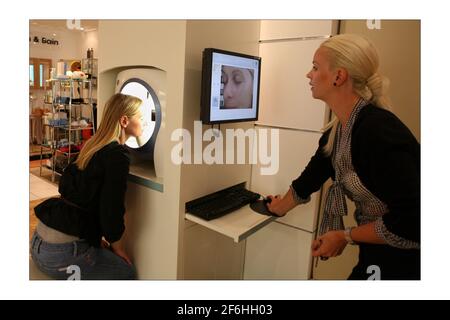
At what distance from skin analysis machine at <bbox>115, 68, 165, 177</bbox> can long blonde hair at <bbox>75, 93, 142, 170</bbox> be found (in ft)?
0.14

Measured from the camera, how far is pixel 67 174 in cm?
153

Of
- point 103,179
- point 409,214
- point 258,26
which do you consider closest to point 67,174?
point 103,179

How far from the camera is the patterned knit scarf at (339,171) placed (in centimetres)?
123

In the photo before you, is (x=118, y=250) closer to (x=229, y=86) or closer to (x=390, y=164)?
(x=229, y=86)

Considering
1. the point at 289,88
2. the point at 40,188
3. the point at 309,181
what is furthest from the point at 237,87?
the point at 40,188

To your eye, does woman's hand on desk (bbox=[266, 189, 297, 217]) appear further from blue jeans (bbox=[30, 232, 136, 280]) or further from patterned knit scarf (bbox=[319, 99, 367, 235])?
blue jeans (bbox=[30, 232, 136, 280])

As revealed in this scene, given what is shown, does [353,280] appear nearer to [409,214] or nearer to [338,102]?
[409,214]

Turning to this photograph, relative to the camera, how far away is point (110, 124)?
155 cm

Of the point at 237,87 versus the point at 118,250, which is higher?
the point at 237,87

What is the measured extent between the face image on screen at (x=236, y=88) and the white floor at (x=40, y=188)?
32.7 inches

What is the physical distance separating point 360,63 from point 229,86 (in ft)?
2.00

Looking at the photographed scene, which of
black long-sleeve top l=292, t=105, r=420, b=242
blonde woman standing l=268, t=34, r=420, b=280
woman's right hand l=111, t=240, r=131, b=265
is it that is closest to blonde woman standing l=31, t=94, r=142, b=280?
woman's right hand l=111, t=240, r=131, b=265

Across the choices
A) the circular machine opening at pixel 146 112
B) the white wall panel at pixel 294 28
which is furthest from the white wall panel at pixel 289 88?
the circular machine opening at pixel 146 112

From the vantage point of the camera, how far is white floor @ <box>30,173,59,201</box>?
138 centimetres
